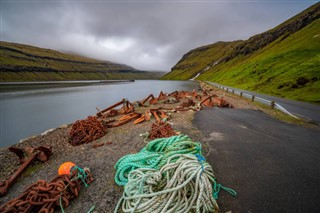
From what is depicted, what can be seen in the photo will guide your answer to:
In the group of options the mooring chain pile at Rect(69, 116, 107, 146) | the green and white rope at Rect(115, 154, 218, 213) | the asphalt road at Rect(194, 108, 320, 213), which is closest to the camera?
the green and white rope at Rect(115, 154, 218, 213)

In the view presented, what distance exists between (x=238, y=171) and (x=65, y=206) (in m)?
4.34

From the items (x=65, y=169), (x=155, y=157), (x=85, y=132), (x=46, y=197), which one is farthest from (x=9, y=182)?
(x=155, y=157)

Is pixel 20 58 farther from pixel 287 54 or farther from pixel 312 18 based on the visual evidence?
pixel 312 18

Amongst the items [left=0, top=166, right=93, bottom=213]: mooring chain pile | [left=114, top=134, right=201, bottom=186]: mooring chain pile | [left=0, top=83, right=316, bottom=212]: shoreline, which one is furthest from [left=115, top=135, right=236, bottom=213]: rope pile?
[left=0, top=166, right=93, bottom=213]: mooring chain pile

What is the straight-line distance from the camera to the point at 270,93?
23.7 meters

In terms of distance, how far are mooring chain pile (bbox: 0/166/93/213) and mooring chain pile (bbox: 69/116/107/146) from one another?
3666 millimetres

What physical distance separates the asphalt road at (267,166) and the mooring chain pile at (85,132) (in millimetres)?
5279

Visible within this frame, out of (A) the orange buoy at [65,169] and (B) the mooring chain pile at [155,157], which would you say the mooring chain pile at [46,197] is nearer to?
(A) the orange buoy at [65,169]

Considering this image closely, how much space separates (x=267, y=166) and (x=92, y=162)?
5519mm

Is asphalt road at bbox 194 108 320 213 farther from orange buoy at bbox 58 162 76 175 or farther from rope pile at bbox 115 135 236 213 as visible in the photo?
orange buoy at bbox 58 162 76 175

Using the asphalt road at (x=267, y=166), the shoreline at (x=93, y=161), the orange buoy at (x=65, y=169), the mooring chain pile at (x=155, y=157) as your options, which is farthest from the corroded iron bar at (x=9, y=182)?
the asphalt road at (x=267, y=166)

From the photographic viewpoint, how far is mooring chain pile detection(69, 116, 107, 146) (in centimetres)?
743

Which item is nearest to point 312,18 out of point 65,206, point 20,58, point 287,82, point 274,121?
point 287,82

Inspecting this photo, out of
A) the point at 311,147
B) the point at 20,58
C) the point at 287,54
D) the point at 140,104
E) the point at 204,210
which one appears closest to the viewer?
the point at 204,210
